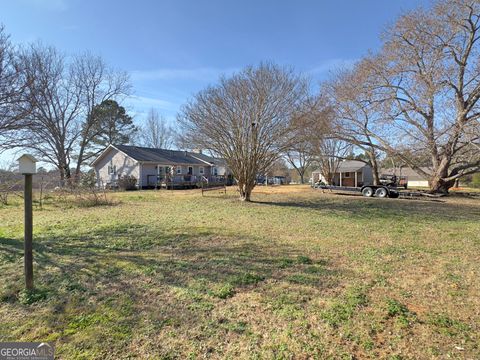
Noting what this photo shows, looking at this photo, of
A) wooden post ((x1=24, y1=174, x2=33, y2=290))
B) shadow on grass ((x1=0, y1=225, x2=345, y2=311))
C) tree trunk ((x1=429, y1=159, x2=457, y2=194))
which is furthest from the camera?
tree trunk ((x1=429, y1=159, x2=457, y2=194))

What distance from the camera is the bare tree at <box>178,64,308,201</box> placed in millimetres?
12414

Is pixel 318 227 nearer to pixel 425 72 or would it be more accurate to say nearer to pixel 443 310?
pixel 443 310

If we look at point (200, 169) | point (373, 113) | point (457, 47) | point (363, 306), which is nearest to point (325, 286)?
point (363, 306)

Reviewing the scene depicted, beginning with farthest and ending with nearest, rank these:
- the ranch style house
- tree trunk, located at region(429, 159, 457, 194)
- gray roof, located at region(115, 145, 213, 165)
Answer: gray roof, located at region(115, 145, 213, 165), the ranch style house, tree trunk, located at region(429, 159, 457, 194)

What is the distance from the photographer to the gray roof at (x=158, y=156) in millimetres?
26000

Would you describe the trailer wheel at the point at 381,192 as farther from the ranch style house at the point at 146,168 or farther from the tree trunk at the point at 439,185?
the ranch style house at the point at 146,168

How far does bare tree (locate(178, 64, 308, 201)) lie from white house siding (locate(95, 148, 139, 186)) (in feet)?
47.4

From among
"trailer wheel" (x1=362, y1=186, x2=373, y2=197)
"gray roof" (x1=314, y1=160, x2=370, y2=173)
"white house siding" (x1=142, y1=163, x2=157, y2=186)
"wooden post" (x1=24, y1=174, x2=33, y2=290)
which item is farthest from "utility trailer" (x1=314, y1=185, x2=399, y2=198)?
"wooden post" (x1=24, y1=174, x2=33, y2=290)

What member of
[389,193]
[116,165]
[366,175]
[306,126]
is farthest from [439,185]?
[116,165]

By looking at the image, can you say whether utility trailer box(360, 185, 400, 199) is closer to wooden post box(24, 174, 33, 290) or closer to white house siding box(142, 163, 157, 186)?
white house siding box(142, 163, 157, 186)

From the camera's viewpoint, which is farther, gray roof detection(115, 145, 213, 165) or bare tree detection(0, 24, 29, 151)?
gray roof detection(115, 145, 213, 165)

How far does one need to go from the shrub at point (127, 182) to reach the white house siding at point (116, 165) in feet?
2.10

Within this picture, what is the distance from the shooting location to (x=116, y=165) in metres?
27.0

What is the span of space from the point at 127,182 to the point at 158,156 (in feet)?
17.6
